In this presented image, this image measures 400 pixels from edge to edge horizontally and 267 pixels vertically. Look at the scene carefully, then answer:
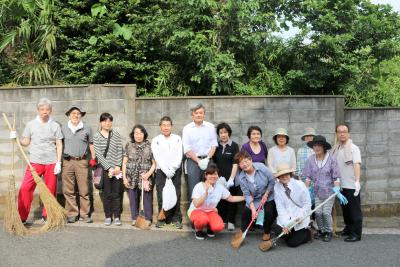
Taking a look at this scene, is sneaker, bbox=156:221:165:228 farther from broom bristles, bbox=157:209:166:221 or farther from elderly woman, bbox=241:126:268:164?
elderly woman, bbox=241:126:268:164

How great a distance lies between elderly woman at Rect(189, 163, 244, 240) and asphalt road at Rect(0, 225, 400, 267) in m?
0.19

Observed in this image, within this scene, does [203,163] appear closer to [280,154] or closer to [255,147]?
[255,147]

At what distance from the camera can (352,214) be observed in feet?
19.8

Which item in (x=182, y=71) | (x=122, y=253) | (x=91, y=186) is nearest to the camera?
(x=122, y=253)

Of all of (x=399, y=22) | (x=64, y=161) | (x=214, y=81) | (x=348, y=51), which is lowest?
(x=64, y=161)

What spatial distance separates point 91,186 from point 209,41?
132 inches

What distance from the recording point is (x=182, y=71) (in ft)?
26.6

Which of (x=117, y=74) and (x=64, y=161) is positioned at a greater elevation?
(x=117, y=74)

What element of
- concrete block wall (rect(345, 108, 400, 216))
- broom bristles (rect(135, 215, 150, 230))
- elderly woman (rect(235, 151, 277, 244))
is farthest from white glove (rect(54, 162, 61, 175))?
concrete block wall (rect(345, 108, 400, 216))

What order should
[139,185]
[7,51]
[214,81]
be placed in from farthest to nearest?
[7,51] → [214,81] → [139,185]

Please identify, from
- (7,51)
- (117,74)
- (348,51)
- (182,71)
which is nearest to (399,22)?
(348,51)

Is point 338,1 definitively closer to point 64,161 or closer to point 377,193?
point 377,193

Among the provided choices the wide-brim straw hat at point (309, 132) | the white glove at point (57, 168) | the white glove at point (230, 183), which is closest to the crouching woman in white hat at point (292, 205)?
the white glove at point (230, 183)

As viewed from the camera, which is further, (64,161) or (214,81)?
(214,81)
